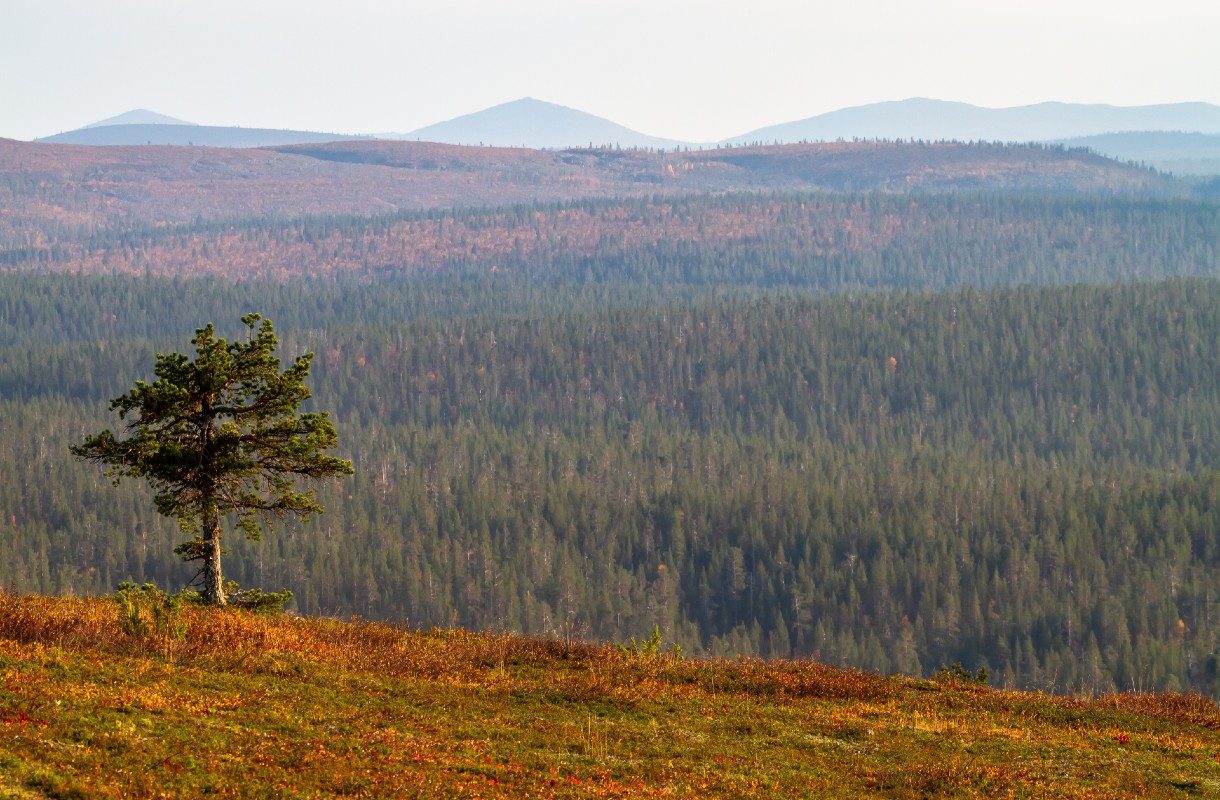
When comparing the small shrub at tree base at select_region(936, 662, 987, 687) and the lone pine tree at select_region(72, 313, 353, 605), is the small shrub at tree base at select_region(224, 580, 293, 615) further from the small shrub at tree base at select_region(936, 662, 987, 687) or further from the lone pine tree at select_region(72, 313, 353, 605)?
the small shrub at tree base at select_region(936, 662, 987, 687)

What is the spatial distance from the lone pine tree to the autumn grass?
289cm

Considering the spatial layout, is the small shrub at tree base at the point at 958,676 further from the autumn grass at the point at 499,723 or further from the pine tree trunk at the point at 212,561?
the pine tree trunk at the point at 212,561

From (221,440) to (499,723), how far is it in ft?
40.9

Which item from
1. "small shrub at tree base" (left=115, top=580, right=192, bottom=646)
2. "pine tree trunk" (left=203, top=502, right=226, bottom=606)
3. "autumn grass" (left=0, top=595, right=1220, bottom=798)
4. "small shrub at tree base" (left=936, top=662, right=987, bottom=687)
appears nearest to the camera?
"autumn grass" (left=0, top=595, right=1220, bottom=798)

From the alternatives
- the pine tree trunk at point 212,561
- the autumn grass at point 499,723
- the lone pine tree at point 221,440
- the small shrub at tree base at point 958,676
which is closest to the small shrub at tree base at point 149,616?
the autumn grass at point 499,723

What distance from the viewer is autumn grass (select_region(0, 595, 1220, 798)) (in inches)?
918

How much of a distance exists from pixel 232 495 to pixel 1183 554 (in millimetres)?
137394

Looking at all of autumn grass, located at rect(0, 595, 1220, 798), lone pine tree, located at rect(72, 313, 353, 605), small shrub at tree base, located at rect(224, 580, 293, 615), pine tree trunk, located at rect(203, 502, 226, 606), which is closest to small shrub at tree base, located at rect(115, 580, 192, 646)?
autumn grass, located at rect(0, 595, 1220, 798)

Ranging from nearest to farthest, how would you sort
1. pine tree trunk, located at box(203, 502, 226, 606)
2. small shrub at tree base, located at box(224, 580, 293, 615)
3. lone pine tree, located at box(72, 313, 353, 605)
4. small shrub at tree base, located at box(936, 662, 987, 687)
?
lone pine tree, located at box(72, 313, 353, 605) → pine tree trunk, located at box(203, 502, 226, 606) → small shrub at tree base, located at box(224, 580, 293, 615) → small shrub at tree base, located at box(936, 662, 987, 687)

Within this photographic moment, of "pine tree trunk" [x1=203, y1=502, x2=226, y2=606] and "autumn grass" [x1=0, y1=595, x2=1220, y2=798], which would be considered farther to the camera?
"pine tree trunk" [x1=203, y1=502, x2=226, y2=606]

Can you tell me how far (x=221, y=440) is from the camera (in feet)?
122

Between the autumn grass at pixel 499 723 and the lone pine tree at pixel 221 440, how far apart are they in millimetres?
2891

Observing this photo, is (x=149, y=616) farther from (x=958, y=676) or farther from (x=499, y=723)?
(x=958, y=676)

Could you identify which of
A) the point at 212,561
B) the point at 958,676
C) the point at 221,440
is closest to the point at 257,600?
the point at 212,561
